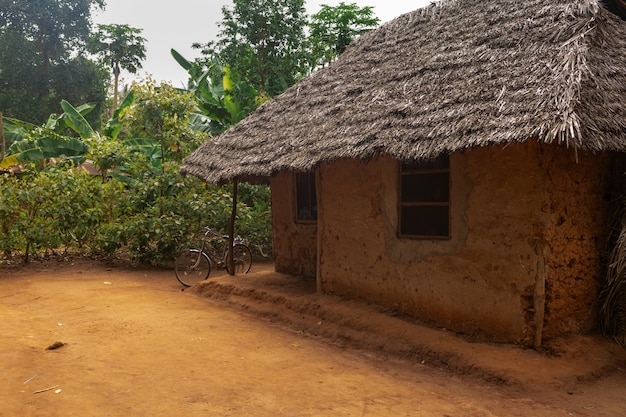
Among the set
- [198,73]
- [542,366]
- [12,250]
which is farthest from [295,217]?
[198,73]

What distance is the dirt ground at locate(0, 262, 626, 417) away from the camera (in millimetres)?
4098

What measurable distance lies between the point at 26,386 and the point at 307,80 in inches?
268

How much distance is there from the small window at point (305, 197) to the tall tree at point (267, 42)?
9.87 meters

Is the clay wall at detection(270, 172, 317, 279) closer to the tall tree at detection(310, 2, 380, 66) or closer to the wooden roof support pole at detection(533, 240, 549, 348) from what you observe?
the wooden roof support pole at detection(533, 240, 549, 348)

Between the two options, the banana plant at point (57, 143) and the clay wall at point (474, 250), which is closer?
the clay wall at point (474, 250)

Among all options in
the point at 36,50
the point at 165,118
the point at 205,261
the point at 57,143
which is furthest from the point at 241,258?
the point at 36,50

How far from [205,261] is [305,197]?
2.65 m

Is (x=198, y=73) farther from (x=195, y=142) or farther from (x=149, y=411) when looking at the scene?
(x=149, y=411)

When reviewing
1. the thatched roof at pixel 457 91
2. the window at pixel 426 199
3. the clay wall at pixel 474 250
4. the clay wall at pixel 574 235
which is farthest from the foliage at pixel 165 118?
the clay wall at pixel 574 235

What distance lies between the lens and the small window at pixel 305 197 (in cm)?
910

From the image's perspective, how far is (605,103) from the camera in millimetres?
5148

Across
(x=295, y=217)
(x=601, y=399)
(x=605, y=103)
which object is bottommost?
(x=601, y=399)

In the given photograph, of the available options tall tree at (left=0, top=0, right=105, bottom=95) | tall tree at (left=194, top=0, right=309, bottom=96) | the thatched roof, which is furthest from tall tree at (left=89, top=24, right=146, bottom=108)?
the thatched roof

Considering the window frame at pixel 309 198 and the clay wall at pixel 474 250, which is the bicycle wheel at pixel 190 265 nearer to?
the window frame at pixel 309 198
